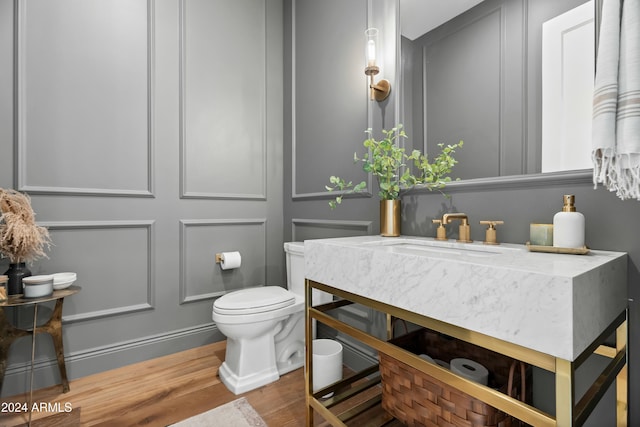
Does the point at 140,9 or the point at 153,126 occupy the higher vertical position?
the point at 140,9

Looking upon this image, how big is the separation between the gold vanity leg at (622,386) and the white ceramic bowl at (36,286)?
2.15m

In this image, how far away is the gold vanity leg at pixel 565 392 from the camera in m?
0.57

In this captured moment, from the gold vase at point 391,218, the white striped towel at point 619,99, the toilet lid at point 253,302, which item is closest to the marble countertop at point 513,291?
the white striped towel at point 619,99

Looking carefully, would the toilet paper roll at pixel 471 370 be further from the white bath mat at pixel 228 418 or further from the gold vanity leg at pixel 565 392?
the white bath mat at pixel 228 418

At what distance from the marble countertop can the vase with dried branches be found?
149cm

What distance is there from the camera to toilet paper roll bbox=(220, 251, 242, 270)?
208 centimetres

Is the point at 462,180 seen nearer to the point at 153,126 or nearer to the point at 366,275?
the point at 366,275

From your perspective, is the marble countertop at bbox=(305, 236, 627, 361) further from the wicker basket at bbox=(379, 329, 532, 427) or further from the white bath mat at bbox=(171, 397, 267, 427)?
the white bath mat at bbox=(171, 397, 267, 427)

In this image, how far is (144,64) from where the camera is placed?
1876mm

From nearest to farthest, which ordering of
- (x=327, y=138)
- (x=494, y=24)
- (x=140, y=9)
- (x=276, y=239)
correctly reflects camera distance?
(x=494, y=24)
(x=140, y=9)
(x=327, y=138)
(x=276, y=239)

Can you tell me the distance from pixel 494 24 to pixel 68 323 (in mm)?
2430

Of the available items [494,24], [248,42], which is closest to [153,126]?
[248,42]

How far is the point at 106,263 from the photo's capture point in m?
1.77

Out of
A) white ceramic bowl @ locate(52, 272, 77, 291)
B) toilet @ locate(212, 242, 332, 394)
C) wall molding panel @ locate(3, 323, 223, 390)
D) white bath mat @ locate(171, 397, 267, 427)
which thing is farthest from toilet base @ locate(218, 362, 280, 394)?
white ceramic bowl @ locate(52, 272, 77, 291)
